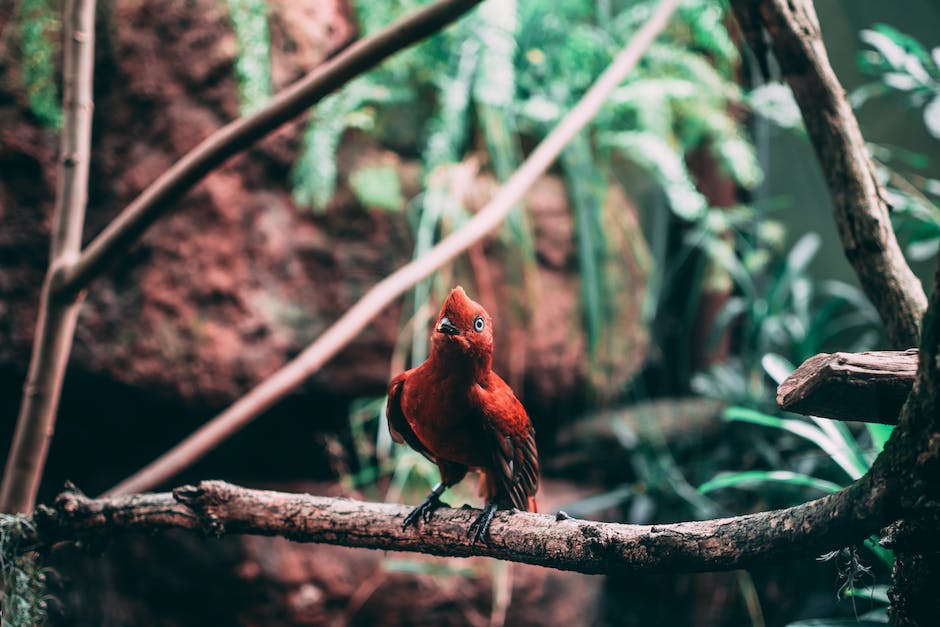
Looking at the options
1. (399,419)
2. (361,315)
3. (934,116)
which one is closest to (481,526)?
(399,419)

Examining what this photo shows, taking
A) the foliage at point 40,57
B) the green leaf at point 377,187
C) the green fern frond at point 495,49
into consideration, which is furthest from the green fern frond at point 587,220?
the foliage at point 40,57

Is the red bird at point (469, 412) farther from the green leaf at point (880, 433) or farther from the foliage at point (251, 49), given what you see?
the foliage at point (251, 49)

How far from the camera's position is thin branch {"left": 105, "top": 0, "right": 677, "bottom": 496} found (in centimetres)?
187

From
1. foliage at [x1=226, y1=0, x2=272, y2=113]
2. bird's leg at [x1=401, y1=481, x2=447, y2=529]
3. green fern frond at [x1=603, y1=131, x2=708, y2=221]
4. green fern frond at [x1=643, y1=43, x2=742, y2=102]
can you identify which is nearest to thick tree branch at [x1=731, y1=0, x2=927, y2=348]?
bird's leg at [x1=401, y1=481, x2=447, y2=529]

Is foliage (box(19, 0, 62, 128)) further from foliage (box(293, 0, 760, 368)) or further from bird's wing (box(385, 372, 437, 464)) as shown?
bird's wing (box(385, 372, 437, 464))

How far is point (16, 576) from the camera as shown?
152 centimetres

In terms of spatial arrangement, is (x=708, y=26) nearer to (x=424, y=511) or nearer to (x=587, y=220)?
(x=587, y=220)

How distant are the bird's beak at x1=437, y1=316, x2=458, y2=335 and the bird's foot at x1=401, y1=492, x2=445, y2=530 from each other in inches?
15.0

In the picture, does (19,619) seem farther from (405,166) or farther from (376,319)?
(405,166)

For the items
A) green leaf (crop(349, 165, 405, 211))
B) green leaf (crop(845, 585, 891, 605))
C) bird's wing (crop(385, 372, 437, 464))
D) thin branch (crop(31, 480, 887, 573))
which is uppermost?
green leaf (crop(349, 165, 405, 211))

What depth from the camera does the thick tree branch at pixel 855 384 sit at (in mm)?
1000

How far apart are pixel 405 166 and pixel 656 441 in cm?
169

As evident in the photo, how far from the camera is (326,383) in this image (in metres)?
2.72

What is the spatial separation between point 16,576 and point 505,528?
1130 mm
